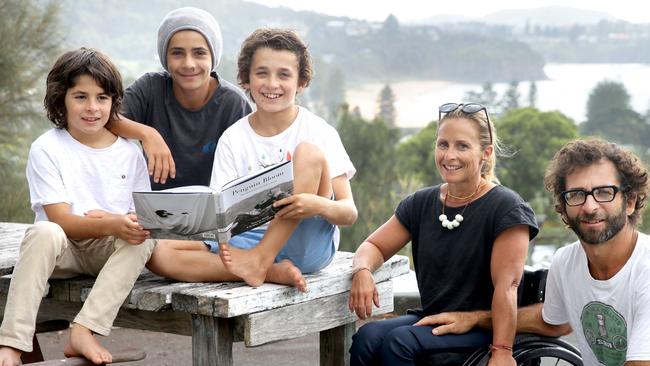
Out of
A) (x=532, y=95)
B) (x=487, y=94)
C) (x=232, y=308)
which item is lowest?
(x=232, y=308)

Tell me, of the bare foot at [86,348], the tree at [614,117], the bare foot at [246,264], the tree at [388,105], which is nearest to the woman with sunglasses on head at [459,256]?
the bare foot at [246,264]

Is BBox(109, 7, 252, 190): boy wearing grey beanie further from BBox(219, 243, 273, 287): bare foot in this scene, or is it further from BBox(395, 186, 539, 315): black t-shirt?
BBox(395, 186, 539, 315): black t-shirt

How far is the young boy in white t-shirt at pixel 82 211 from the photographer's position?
9.72 ft

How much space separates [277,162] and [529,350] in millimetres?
1092

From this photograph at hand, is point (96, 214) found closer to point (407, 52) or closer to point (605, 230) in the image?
point (605, 230)

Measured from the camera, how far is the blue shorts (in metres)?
3.21

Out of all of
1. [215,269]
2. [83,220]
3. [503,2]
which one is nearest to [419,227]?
[215,269]

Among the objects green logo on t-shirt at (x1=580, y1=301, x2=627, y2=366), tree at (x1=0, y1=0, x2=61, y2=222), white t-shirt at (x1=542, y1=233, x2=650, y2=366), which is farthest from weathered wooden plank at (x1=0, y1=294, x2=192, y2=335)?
tree at (x1=0, y1=0, x2=61, y2=222)

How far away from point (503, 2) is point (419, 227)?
139ft

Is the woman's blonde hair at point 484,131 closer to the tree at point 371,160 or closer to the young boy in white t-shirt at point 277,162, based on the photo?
the young boy in white t-shirt at point 277,162

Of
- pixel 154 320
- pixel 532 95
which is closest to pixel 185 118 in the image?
pixel 154 320

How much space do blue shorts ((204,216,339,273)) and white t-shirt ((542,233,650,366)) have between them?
78 cm

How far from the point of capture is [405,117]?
109 ft

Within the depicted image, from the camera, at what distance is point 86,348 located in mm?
2938
